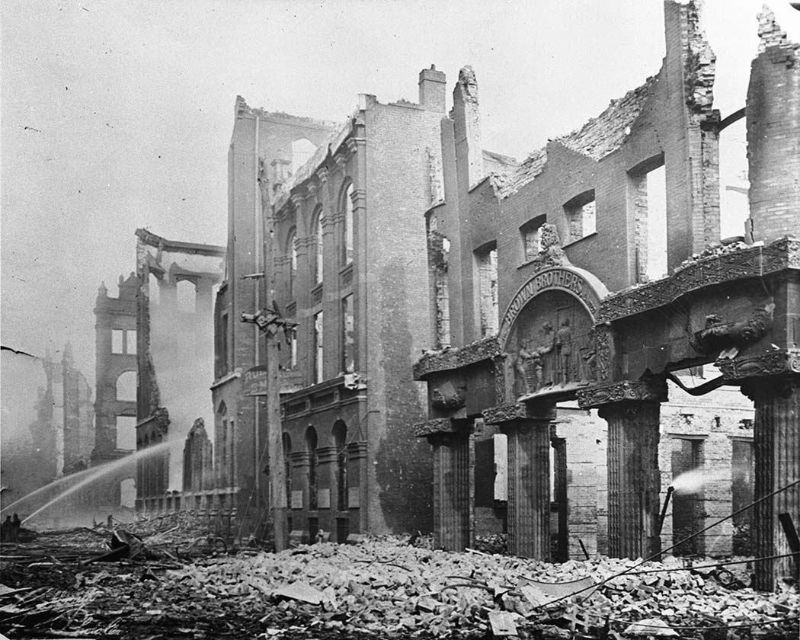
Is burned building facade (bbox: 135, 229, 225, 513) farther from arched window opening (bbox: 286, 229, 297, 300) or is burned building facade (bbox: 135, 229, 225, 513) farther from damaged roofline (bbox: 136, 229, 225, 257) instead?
arched window opening (bbox: 286, 229, 297, 300)

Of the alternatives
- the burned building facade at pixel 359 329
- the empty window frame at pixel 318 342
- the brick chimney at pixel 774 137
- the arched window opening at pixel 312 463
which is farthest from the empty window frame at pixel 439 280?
the brick chimney at pixel 774 137

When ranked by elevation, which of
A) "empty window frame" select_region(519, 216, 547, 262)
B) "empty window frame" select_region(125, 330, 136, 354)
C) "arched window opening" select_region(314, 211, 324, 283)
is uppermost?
"arched window opening" select_region(314, 211, 324, 283)

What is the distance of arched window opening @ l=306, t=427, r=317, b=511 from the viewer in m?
29.1

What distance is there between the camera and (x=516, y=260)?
1961 centimetres

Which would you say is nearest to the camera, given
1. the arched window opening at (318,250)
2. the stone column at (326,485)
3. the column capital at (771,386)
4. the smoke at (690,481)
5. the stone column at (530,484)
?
the column capital at (771,386)

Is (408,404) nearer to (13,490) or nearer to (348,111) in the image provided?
(348,111)

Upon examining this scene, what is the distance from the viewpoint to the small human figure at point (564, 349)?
1711 centimetres

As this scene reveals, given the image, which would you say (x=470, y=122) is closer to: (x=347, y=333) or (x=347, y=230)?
(x=347, y=230)

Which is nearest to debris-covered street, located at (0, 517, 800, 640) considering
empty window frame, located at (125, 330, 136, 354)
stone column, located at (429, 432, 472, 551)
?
stone column, located at (429, 432, 472, 551)

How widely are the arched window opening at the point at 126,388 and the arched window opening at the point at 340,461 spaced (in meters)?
28.4

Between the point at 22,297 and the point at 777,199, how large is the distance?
15786mm

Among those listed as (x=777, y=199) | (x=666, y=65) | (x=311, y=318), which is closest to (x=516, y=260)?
(x=666, y=65)

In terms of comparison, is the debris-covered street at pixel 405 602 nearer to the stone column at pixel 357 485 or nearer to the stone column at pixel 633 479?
the stone column at pixel 633 479

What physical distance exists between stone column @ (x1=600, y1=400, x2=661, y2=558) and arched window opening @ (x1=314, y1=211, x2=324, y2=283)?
1687 centimetres
